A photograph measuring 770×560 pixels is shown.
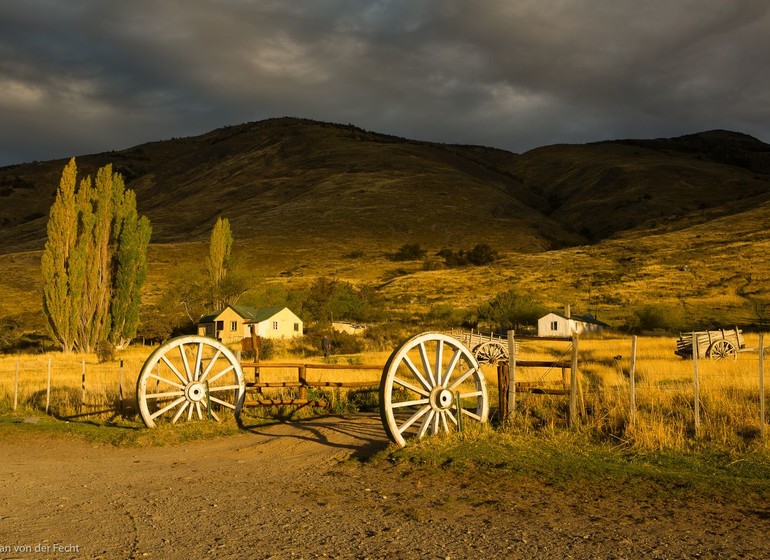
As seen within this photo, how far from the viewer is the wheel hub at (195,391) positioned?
15.8 meters

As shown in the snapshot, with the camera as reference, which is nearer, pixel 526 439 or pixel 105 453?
pixel 526 439

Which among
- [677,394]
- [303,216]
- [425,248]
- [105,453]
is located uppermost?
[303,216]

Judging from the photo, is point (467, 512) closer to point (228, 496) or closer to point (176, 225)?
point (228, 496)

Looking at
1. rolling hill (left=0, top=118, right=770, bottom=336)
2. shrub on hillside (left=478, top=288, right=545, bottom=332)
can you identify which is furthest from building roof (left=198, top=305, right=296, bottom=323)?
shrub on hillside (left=478, top=288, right=545, bottom=332)

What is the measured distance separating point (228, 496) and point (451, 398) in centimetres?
473

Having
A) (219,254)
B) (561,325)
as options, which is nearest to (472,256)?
(219,254)

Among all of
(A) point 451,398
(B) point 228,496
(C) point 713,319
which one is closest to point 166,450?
(B) point 228,496

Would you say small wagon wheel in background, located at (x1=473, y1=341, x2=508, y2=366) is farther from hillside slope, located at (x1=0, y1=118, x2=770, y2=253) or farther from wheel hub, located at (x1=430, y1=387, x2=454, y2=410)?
hillside slope, located at (x1=0, y1=118, x2=770, y2=253)

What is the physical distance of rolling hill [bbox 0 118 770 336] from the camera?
77.1m

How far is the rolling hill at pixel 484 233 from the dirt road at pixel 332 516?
54795mm

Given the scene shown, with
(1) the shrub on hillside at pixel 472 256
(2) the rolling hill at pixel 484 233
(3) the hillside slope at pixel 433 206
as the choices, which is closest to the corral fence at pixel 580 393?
(2) the rolling hill at pixel 484 233

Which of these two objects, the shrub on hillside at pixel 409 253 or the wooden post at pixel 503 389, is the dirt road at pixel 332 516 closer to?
the wooden post at pixel 503 389

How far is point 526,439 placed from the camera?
38.8 feet

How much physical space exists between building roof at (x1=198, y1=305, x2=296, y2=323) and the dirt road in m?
44.9
